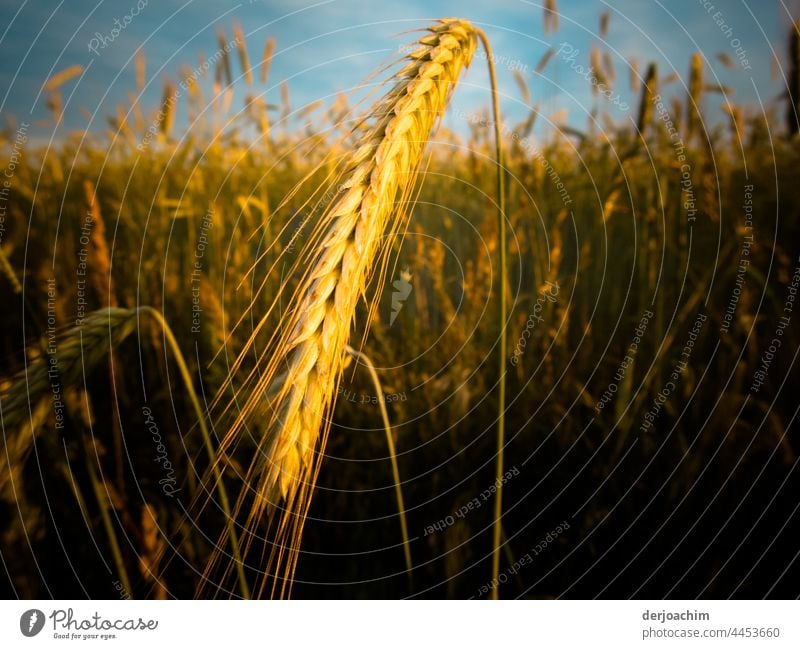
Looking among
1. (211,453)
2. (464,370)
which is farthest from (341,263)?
(464,370)

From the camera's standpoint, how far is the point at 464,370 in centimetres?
118

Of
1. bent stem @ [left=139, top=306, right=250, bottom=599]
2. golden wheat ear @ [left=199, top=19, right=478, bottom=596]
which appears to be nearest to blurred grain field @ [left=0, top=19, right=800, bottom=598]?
bent stem @ [left=139, top=306, right=250, bottom=599]

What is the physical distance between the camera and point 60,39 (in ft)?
3.01

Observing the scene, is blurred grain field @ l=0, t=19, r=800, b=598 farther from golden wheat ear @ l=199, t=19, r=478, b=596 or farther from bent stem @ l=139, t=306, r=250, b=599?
golden wheat ear @ l=199, t=19, r=478, b=596

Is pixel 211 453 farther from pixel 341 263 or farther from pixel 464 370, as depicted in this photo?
pixel 464 370

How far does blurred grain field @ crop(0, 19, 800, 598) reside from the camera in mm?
939

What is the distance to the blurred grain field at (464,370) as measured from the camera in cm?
94

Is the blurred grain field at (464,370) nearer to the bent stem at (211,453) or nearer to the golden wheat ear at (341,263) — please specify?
the bent stem at (211,453)

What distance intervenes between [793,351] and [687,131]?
54 cm

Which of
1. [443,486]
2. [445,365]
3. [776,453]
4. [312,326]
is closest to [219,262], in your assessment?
[445,365]

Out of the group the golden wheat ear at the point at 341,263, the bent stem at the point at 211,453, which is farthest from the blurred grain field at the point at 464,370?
the golden wheat ear at the point at 341,263

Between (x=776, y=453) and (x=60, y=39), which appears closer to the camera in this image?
(x=60, y=39)
